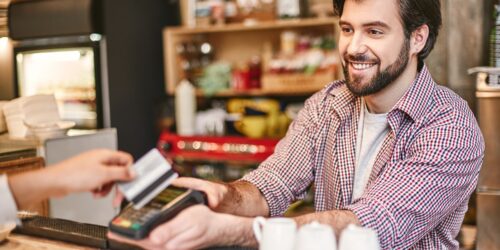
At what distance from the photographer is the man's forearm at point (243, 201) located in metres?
1.88

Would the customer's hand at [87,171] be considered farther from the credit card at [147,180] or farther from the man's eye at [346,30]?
the man's eye at [346,30]

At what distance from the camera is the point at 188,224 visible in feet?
4.60

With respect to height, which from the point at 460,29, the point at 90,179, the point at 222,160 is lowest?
the point at 222,160

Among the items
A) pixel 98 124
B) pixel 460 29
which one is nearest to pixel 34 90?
pixel 98 124

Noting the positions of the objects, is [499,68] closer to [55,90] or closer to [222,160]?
[222,160]

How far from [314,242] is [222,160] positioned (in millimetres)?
3142

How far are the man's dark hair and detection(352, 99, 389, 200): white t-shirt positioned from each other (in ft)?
0.75

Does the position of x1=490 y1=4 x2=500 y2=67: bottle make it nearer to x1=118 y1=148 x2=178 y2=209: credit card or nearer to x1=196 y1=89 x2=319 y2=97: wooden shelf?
x1=196 y1=89 x2=319 y2=97: wooden shelf

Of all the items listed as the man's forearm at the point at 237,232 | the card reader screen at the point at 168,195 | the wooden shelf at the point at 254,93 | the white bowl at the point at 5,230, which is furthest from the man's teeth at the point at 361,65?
the wooden shelf at the point at 254,93

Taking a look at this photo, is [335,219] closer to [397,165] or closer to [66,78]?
[397,165]

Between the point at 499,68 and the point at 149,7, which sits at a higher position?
the point at 149,7

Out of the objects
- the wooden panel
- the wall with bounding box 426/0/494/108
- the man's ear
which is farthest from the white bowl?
the wall with bounding box 426/0/494/108

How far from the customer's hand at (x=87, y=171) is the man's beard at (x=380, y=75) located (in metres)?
0.86

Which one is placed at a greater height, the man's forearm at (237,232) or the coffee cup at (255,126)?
the man's forearm at (237,232)
